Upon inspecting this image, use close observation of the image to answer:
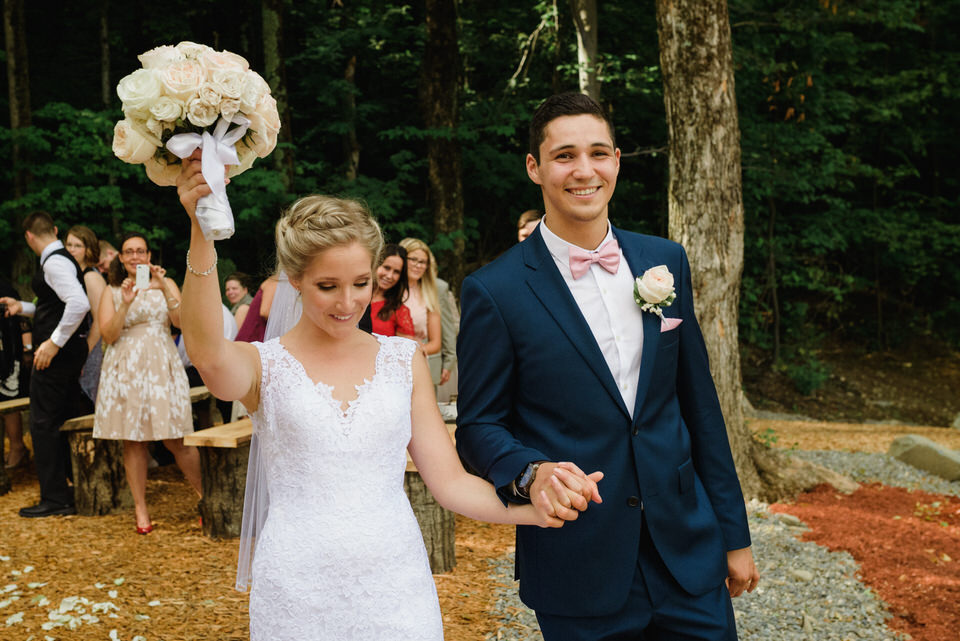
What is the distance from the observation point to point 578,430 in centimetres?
238

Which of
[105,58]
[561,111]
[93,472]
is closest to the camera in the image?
[561,111]

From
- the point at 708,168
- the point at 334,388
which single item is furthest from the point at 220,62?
the point at 708,168

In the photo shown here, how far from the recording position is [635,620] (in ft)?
7.72

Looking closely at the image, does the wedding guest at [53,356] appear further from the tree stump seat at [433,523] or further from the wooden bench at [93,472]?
the tree stump seat at [433,523]

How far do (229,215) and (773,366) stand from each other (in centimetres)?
1805

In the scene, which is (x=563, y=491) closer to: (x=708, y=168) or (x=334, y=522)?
(x=334, y=522)

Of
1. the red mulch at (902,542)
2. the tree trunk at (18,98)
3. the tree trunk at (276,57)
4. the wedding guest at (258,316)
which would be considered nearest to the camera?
the red mulch at (902,542)

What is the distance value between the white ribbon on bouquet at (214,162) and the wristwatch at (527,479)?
0.95 m

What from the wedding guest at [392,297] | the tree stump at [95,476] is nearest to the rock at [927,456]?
the wedding guest at [392,297]

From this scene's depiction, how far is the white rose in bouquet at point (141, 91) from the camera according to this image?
6.59 feet

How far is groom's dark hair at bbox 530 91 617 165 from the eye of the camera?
8.10 feet

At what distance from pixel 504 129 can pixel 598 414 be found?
1264 cm

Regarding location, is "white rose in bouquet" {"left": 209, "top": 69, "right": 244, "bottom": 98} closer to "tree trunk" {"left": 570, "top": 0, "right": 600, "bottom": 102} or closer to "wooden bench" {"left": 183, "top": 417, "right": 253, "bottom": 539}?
"wooden bench" {"left": 183, "top": 417, "right": 253, "bottom": 539}

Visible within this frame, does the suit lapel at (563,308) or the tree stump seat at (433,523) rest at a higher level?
the suit lapel at (563,308)
